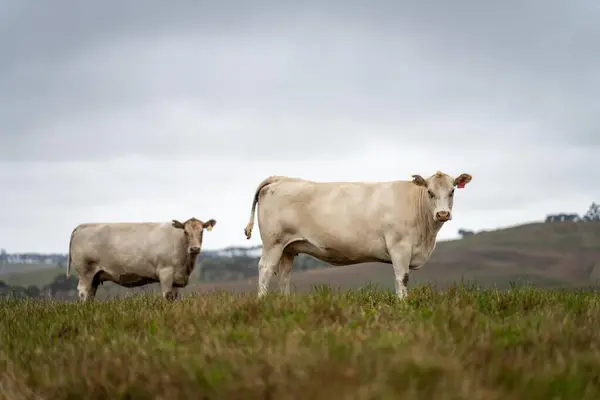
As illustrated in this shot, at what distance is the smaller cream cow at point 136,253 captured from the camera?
695 inches

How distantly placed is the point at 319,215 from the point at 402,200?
1.56m

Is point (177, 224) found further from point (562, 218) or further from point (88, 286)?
point (562, 218)

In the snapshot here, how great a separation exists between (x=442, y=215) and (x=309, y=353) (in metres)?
7.81

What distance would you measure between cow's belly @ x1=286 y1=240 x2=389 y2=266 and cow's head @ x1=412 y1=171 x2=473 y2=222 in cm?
127

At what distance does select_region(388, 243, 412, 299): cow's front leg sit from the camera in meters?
12.4

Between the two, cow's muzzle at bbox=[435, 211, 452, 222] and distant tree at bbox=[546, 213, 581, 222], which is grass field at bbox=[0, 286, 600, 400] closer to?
cow's muzzle at bbox=[435, 211, 452, 222]

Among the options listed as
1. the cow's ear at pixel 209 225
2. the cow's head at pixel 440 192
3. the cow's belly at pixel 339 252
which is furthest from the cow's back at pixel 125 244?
the cow's head at pixel 440 192

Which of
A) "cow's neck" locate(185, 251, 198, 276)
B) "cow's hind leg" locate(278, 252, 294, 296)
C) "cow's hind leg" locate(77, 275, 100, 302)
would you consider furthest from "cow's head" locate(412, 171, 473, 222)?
"cow's hind leg" locate(77, 275, 100, 302)

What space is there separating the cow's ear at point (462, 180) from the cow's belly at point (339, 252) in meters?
1.81

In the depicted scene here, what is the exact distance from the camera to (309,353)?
4.97 m

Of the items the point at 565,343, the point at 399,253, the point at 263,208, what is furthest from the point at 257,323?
the point at 263,208

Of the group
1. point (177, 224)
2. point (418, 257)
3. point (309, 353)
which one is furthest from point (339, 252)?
point (309, 353)

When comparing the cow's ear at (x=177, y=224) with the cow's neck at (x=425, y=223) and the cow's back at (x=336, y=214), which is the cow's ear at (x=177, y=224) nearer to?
the cow's back at (x=336, y=214)

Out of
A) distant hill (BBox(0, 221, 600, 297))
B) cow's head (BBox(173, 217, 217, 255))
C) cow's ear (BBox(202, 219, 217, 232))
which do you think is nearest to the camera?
cow's head (BBox(173, 217, 217, 255))
